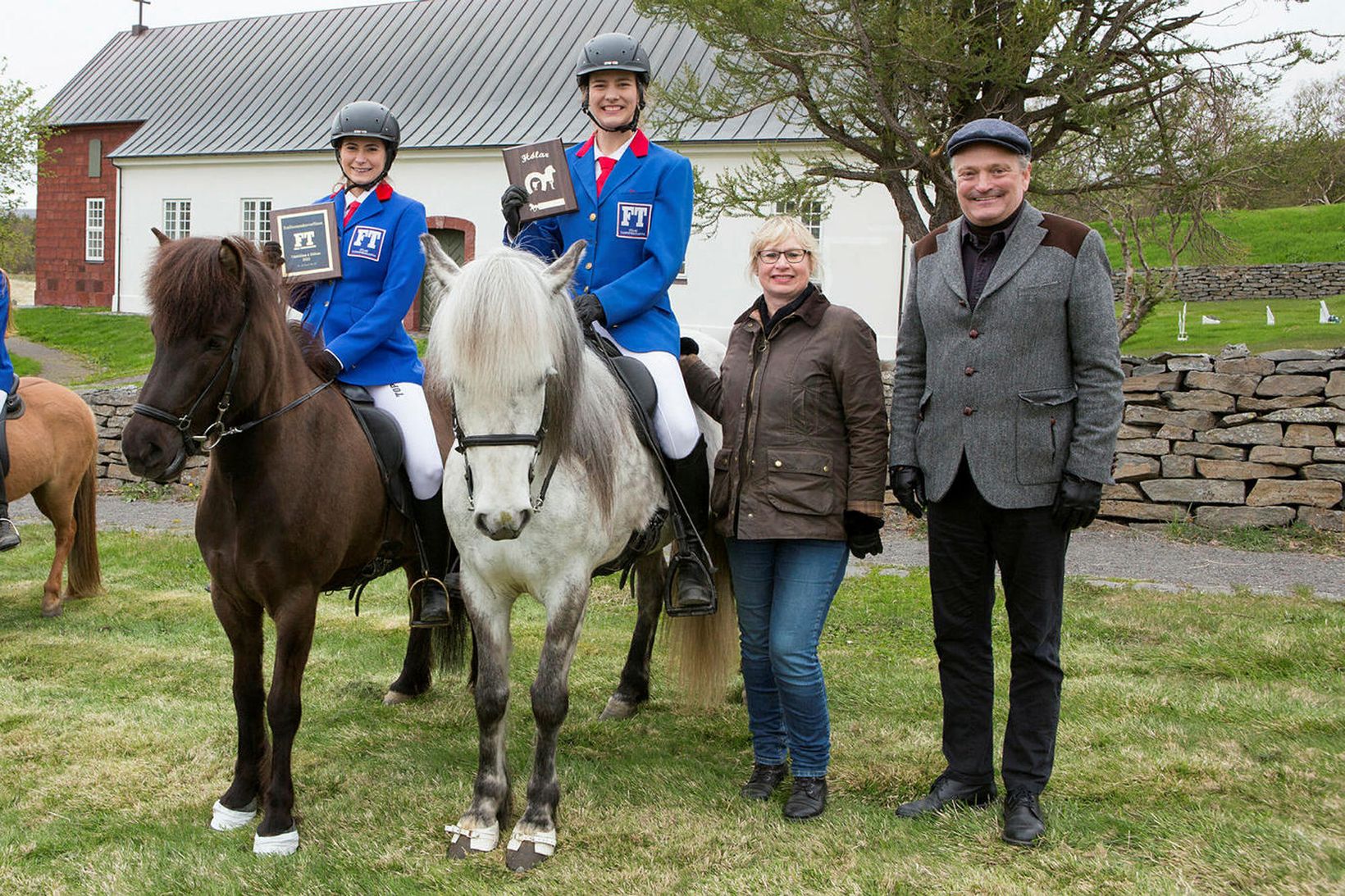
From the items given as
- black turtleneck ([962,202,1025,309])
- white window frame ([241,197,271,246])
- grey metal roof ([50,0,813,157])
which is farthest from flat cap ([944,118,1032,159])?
white window frame ([241,197,271,246])

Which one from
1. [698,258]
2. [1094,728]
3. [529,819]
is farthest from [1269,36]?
[698,258]

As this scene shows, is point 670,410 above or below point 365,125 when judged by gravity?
below

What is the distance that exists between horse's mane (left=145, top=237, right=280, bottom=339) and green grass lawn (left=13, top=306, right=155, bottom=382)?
58.1ft

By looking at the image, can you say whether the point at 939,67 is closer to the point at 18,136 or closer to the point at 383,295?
the point at 383,295

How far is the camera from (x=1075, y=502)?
3453 mm

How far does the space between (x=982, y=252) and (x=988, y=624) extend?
4.45 ft

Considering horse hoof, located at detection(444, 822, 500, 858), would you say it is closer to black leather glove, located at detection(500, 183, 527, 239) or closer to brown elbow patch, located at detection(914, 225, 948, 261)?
black leather glove, located at detection(500, 183, 527, 239)

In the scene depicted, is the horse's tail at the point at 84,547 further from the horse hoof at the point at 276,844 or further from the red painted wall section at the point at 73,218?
the red painted wall section at the point at 73,218

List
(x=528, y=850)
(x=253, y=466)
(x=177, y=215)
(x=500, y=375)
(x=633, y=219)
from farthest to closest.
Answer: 1. (x=177, y=215)
2. (x=633, y=219)
3. (x=253, y=466)
4. (x=528, y=850)
5. (x=500, y=375)

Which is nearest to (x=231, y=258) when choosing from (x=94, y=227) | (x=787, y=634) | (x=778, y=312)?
(x=778, y=312)

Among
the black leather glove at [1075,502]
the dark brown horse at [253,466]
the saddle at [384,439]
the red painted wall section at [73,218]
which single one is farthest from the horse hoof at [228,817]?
the red painted wall section at [73,218]

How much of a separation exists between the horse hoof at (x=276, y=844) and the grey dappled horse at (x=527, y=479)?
0.58 metres

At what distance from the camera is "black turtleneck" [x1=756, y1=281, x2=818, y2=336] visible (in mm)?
3988

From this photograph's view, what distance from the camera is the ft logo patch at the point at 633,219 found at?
4.36m
